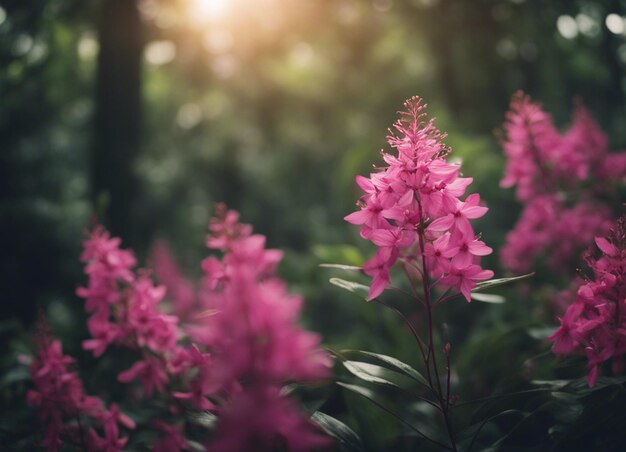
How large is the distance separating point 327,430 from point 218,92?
451 centimetres

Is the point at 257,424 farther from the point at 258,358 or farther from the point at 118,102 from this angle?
the point at 118,102

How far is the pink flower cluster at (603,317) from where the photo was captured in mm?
1059

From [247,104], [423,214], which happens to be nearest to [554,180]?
[423,214]

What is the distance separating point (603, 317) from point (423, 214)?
0.46 metres

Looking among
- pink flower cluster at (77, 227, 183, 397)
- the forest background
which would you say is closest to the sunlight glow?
the forest background

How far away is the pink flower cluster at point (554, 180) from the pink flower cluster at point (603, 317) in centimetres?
75

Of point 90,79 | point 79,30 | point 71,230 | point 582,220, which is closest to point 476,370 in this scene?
point 582,220

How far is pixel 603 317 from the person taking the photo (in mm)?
1065

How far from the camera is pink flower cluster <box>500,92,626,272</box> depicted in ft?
6.08

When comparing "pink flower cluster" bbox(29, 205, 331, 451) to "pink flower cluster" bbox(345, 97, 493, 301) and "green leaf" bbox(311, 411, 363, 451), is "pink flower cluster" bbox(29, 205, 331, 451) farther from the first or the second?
"pink flower cluster" bbox(345, 97, 493, 301)

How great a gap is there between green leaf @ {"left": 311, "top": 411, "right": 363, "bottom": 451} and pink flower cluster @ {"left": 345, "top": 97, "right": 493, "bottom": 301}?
33 centimetres

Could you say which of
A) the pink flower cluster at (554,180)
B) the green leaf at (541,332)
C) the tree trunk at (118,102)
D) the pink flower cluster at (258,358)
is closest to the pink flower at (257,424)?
the pink flower cluster at (258,358)

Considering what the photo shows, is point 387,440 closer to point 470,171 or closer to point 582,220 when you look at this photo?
point 582,220

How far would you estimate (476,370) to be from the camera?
6.16ft
